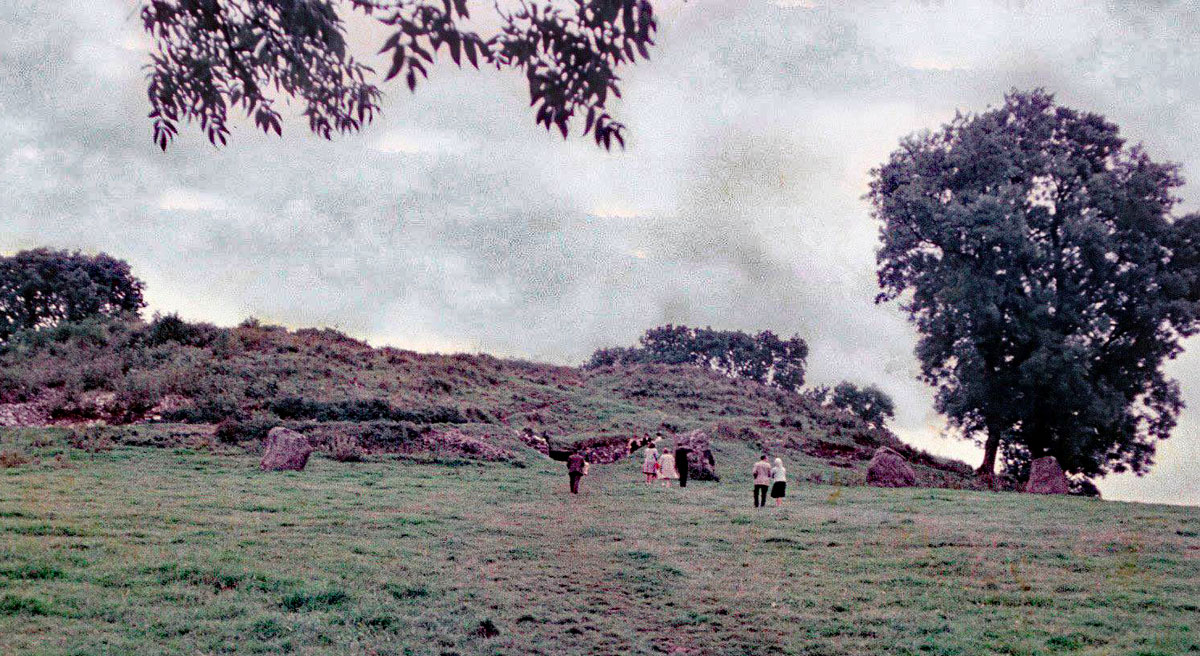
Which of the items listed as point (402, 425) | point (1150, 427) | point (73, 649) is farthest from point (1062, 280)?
point (73, 649)

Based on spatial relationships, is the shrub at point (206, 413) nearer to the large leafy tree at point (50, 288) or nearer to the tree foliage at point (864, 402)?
the large leafy tree at point (50, 288)

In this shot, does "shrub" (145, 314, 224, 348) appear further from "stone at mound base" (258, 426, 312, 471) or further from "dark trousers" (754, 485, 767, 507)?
"dark trousers" (754, 485, 767, 507)

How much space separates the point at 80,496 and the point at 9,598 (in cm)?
880

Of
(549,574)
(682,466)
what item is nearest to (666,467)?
(682,466)

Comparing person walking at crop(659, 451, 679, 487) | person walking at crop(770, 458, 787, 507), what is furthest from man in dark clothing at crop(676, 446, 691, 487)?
person walking at crop(770, 458, 787, 507)

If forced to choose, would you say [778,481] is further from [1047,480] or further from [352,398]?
[352,398]

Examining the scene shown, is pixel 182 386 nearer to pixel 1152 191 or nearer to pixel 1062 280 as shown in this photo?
pixel 1062 280

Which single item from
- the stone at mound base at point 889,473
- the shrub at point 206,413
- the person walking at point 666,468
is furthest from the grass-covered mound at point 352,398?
the person walking at point 666,468

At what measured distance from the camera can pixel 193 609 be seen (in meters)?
9.77

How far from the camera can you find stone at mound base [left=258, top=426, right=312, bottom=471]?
81.0 feet

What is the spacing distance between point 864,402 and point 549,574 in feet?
286

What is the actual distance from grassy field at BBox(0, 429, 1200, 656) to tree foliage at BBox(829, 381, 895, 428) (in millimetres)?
73292

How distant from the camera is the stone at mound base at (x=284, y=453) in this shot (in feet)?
81.0

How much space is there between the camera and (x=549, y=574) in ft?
43.2
